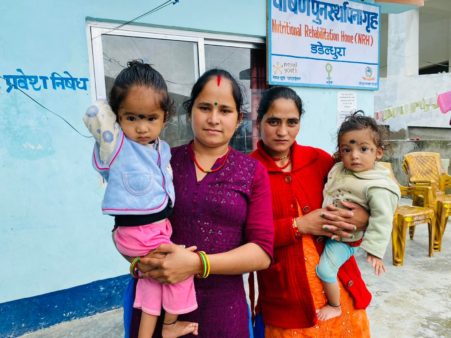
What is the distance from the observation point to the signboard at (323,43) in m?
3.82

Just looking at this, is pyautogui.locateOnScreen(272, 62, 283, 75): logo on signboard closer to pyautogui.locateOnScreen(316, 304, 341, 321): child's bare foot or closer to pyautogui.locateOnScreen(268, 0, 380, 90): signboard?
pyautogui.locateOnScreen(268, 0, 380, 90): signboard

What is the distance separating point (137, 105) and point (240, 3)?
9.32 feet

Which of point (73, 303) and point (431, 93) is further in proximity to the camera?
point (431, 93)

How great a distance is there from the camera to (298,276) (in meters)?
1.47

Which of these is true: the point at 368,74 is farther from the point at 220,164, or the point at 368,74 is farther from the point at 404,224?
the point at 220,164

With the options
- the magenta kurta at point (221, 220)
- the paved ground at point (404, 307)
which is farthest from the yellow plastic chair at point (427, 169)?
the magenta kurta at point (221, 220)

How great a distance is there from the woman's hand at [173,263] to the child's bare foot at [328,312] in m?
0.72

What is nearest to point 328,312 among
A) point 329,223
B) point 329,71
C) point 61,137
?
point 329,223

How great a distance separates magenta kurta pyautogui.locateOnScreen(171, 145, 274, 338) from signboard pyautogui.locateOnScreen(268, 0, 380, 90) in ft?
9.14

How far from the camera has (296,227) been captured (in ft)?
4.63

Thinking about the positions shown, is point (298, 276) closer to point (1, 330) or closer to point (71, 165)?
point (71, 165)

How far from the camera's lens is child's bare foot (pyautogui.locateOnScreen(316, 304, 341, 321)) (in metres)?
1.51

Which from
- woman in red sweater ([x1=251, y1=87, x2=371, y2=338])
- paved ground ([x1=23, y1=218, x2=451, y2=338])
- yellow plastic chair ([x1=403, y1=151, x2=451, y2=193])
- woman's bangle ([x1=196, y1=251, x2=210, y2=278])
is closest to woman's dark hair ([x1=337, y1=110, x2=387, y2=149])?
woman in red sweater ([x1=251, y1=87, x2=371, y2=338])

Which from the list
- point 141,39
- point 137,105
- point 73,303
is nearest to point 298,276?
point 137,105
